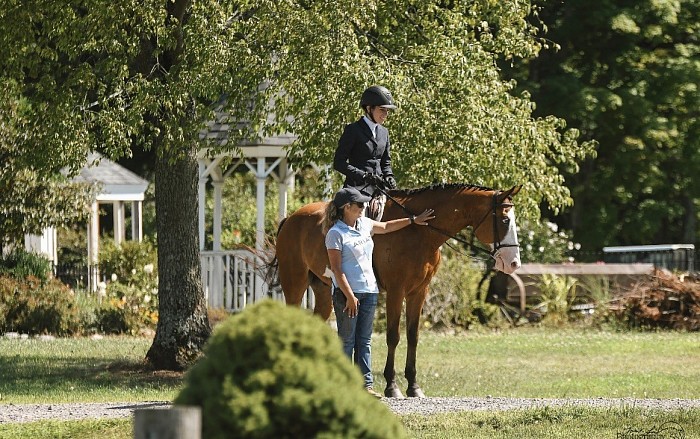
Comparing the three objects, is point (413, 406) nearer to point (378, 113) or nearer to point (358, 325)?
point (358, 325)

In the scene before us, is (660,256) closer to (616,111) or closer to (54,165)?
(616,111)

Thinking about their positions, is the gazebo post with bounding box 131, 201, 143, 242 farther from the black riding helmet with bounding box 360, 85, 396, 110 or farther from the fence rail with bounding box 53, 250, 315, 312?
the black riding helmet with bounding box 360, 85, 396, 110

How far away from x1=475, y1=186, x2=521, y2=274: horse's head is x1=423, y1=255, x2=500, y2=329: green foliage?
10222 mm

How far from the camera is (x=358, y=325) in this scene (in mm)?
10781

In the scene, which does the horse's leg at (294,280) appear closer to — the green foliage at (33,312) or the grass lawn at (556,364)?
the grass lawn at (556,364)

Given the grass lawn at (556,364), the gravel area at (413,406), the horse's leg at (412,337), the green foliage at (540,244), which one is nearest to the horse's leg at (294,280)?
the horse's leg at (412,337)

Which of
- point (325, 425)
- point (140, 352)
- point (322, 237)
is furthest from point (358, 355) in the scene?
point (140, 352)

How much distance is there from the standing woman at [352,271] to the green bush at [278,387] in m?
5.06

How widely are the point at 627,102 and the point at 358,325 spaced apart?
84.1 ft

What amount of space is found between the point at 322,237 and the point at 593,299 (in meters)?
12.1

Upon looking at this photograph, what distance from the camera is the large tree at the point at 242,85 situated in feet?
46.1

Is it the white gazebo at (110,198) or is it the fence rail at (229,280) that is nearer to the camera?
the fence rail at (229,280)

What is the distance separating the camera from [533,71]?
36.7m

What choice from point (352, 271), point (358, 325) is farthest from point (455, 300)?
point (352, 271)
